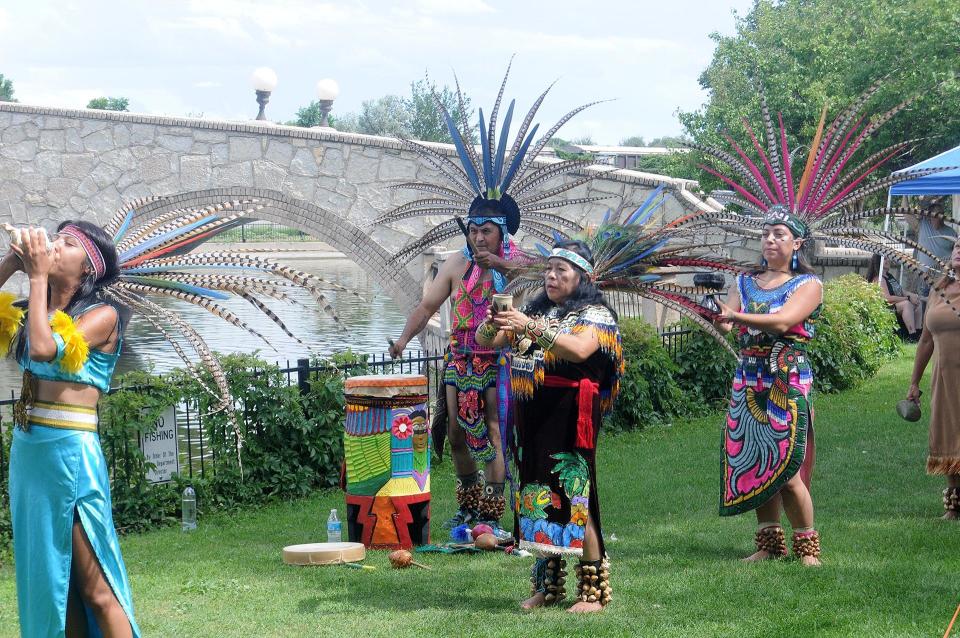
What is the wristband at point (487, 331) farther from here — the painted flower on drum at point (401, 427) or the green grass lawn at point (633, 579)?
the painted flower on drum at point (401, 427)

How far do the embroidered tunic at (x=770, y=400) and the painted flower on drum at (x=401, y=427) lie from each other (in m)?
1.85

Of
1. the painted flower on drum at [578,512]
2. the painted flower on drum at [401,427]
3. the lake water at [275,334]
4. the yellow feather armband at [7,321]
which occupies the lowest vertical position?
the lake water at [275,334]

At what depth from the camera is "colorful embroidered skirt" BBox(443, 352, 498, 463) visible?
6.32 m

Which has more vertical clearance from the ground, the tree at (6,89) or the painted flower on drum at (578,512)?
the tree at (6,89)

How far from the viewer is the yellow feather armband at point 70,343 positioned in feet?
12.4

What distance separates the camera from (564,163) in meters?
7.16

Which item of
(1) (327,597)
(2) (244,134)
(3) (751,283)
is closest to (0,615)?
(1) (327,597)

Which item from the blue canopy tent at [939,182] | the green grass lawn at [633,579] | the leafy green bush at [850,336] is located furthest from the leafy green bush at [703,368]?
the green grass lawn at [633,579]

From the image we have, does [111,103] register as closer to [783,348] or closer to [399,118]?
[399,118]

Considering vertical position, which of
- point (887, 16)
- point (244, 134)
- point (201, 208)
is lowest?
point (201, 208)

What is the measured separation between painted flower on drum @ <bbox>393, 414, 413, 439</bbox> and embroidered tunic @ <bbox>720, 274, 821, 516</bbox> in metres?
1.85

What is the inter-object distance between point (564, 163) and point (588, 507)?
294cm

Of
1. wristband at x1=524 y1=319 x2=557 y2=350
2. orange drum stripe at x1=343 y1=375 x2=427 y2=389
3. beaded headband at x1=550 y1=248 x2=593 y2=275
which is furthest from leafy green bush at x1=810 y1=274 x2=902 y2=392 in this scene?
wristband at x1=524 y1=319 x2=557 y2=350

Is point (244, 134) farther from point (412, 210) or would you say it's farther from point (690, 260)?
point (690, 260)
